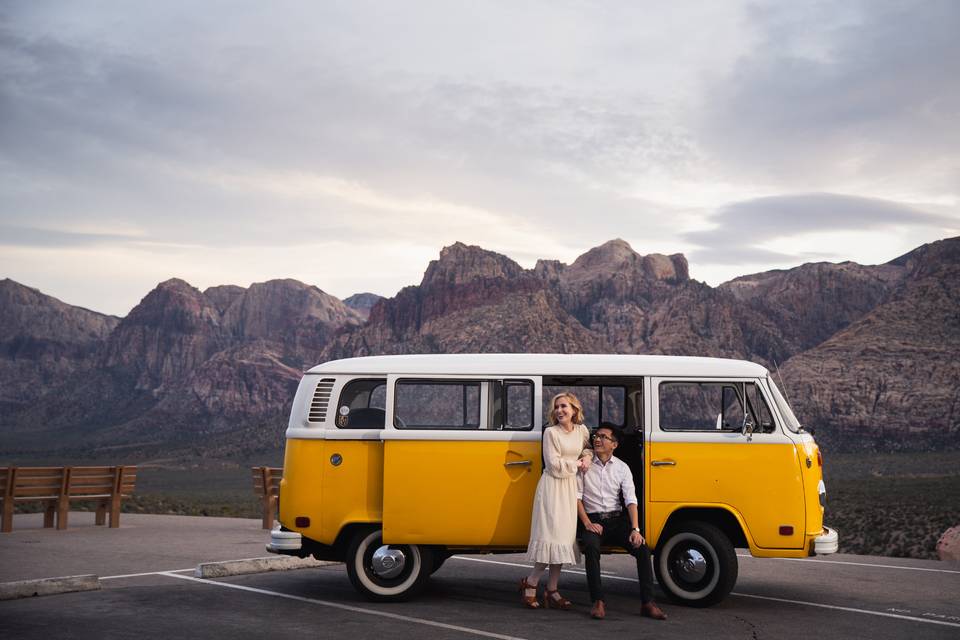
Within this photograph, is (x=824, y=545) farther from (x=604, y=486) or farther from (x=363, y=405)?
(x=363, y=405)

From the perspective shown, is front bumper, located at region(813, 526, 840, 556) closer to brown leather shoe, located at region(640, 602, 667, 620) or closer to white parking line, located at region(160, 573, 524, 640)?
brown leather shoe, located at region(640, 602, 667, 620)

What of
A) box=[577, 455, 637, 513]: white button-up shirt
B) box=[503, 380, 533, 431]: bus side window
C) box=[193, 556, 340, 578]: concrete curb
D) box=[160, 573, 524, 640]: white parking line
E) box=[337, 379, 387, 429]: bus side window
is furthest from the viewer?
box=[193, 556, 340, 578]: concrete curb

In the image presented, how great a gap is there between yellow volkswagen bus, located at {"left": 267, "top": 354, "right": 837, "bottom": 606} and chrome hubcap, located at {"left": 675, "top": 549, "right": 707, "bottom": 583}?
0.05 ft

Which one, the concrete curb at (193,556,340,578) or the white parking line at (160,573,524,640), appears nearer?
the white parking line at (160,573,524,640)

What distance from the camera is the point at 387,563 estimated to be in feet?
38.7

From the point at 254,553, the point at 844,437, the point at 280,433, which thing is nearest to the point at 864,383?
the point at 844,437

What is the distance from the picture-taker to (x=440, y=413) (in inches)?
472

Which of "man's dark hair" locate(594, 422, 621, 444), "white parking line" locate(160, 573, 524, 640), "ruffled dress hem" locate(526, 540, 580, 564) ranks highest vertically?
"man's dark hair" locate(594, 422, 621, 444)

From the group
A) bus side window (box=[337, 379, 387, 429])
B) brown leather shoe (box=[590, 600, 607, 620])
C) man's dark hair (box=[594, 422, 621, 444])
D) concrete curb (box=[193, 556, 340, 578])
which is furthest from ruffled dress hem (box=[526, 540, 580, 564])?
concrete curb (box=[193, 556, 340, 578])

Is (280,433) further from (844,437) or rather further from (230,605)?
(230,605)

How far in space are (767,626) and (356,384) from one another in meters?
4.99

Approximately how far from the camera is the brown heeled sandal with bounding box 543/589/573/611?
11.2 metres

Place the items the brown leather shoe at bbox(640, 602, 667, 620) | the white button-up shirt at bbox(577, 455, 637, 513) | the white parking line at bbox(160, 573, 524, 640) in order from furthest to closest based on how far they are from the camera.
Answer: the white button-up shirt at bbox(577, 455, 637, 513) → the brown leather shoe at bbox(640, 602, 667, 620) → the white parking line at bbox(160, 573, 524, 640)

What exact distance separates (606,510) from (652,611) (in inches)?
42.6
